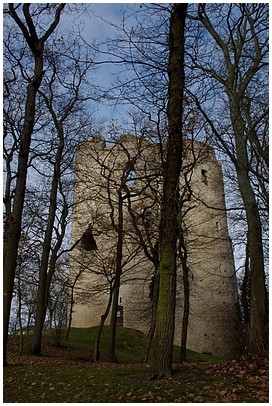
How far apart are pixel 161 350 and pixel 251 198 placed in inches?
204

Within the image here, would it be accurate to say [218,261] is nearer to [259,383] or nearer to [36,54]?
[36,54]

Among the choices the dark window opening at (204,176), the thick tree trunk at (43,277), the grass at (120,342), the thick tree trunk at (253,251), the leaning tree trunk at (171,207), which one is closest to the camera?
the leaning tree trunk at (171,207)

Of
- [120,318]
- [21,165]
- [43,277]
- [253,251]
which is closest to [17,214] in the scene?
[21,165]

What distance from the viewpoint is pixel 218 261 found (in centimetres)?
2845

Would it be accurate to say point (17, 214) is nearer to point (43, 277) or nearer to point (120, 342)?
point (43, 277)

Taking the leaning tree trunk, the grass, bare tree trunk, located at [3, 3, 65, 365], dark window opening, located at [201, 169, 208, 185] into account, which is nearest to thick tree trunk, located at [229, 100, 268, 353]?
the leaning tree trunk

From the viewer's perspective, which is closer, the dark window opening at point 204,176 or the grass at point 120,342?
the grass at point 120,342

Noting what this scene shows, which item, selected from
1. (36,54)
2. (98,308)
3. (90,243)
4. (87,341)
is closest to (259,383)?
(36,54)

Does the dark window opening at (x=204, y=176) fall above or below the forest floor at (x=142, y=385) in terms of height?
above

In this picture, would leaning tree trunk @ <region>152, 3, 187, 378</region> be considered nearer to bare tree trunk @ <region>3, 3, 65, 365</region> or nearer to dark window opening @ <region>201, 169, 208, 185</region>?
bare tree trunk @ <region>3, 3, 65, 365</region>

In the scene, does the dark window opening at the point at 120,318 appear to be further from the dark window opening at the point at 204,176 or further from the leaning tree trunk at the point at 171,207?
the leaning tree trunk at the point at 171,207

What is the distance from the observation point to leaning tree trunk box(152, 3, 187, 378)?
6.99 meters

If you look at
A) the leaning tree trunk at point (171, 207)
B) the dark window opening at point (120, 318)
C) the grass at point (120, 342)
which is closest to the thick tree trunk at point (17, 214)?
the leaning tree trunk at point (171, 207)

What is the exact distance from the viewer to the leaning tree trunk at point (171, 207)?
699 centimetres
